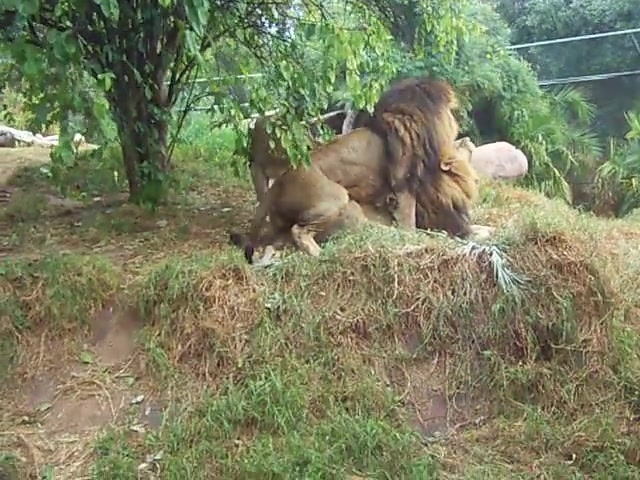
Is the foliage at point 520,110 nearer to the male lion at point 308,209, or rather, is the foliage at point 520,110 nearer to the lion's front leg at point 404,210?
the lion's front leg at point 404,210

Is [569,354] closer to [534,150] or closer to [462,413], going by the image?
[462,413]

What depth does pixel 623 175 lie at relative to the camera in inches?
352

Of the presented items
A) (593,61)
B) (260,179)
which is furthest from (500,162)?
(260,179)

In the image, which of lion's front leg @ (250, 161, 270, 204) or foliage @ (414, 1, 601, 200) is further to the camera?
foliage @ (414, 1, 601, 200)

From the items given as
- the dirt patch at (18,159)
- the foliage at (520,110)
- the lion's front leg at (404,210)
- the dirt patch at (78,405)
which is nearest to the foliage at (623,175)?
the foliage at (520,110)

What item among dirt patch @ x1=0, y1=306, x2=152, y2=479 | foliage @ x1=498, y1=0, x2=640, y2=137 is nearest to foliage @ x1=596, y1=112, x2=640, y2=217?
foliage @ x1=498, y1=0, x2=640, y2=137

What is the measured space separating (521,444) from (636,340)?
772mm

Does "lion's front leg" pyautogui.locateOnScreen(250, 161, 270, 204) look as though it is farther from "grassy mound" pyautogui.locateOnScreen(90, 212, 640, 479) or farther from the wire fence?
the wire fence

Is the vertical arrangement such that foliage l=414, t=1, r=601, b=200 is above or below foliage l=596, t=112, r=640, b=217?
above

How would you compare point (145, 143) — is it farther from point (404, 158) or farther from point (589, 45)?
point (589, 45)

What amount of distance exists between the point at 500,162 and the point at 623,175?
1.38m

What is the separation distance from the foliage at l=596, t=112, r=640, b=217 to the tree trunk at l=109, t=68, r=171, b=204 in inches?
183

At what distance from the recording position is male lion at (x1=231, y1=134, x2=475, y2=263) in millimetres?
4641

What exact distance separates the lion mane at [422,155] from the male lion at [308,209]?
12 cm
